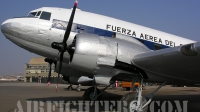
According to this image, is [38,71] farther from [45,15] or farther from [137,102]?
[137,102]

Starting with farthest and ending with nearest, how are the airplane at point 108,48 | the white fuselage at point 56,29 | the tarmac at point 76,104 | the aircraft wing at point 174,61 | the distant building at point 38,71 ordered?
the distant building at point 38,71 → the white fuselage at point 56,29 → the tarmac at point 76,104 → the airplane at point 108,48 → the aircraft wing at point 174,61

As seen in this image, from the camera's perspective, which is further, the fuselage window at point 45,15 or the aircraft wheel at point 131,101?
the fuselage window at point 45,15

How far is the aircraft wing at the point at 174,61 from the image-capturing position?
549cm

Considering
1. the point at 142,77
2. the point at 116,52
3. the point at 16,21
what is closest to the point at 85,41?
the point at 116,52

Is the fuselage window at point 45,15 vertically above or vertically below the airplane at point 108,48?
above

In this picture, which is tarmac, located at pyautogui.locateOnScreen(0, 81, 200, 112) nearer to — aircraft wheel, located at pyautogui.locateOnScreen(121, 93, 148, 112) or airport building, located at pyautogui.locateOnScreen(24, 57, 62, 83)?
aircraft wheel, located at pyautogui.locateOnScreen(121, 93, 148, 112)

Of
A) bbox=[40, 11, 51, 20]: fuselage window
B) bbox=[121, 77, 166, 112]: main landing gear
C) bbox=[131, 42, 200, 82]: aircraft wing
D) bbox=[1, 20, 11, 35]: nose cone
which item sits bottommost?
bbox=[121, 77, 166, 112]: main landing gear

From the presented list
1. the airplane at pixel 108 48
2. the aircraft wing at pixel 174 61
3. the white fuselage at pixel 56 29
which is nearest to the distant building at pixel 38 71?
the white fuselage at pixel 56 29

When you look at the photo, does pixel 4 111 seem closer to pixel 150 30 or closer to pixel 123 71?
pixel 123 71

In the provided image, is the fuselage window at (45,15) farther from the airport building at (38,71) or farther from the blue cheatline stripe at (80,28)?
the airport building at (38,71)

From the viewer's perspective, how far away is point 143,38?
959 centimetres

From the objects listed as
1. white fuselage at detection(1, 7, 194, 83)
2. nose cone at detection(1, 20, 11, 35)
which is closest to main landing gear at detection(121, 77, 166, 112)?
white fuselage at detection(1, 7, 194, 83)

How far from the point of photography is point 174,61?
619 cm

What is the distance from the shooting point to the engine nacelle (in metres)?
6.89
